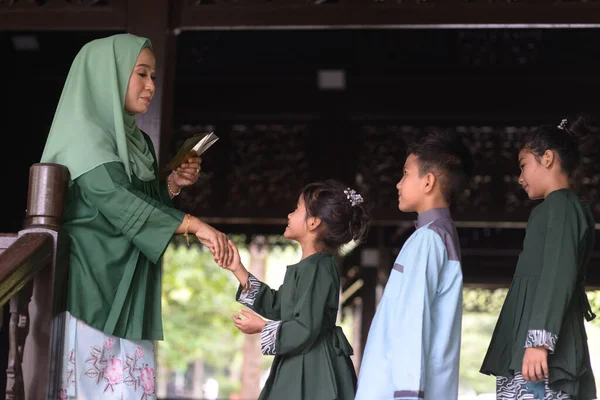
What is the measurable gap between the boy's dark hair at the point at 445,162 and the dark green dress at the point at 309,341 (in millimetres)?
530

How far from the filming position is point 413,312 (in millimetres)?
2975

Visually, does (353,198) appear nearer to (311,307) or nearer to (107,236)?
(311,307)

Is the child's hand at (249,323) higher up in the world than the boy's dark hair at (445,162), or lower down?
lower down

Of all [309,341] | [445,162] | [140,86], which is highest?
[140,86]

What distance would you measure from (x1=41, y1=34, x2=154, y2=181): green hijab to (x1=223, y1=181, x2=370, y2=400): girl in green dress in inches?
20.7

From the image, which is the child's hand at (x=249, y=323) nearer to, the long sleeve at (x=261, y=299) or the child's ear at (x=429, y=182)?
the long sleeve at (x=261, y=299)

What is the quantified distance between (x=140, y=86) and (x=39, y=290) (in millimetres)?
784

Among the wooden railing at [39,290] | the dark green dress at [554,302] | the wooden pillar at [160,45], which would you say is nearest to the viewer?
the wooden railing at [39,290]

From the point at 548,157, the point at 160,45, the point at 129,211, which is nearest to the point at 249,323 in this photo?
the point at 129,211

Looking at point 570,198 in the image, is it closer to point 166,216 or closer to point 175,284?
point 166,216

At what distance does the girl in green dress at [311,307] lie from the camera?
3.29m

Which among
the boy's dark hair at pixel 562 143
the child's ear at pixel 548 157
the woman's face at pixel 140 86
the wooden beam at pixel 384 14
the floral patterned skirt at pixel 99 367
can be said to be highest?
the wooden beam at pixel 384 14

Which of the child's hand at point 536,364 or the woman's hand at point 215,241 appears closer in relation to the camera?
the child's hand at point 536,364

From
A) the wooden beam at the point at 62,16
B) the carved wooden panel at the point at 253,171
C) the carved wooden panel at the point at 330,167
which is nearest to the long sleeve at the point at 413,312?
the wooden beam at the point at 62,16
